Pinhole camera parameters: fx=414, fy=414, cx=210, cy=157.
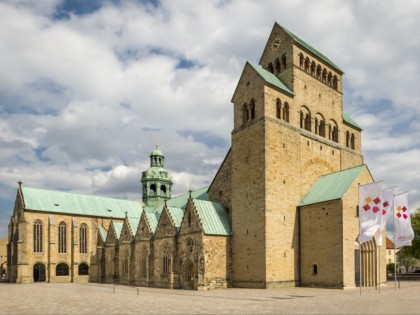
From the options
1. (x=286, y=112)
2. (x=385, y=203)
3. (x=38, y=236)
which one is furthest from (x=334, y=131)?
(x=38, y=236)

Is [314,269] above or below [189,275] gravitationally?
above

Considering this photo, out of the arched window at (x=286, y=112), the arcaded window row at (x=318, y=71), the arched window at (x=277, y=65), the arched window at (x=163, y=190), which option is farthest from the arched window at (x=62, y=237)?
the arcaded window row at (x=318, y=71)

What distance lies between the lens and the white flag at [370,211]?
1293 inches

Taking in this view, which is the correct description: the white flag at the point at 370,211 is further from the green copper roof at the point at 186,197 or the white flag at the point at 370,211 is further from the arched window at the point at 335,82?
the green copper roof at the point at 186,197

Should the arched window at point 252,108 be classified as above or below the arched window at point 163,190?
above

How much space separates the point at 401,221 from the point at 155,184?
50328 mm

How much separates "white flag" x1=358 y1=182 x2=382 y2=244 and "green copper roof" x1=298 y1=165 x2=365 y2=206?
19.5 ft

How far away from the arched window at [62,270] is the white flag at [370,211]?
49.9 m

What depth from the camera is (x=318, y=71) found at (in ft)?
167

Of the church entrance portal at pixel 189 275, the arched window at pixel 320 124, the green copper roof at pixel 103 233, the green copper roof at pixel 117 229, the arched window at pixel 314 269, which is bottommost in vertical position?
the church entrance portal at pixel 189 275

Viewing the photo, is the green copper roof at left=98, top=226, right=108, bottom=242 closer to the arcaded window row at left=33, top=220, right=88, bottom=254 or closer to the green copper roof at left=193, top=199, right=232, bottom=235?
the arcaded window row at left=33, top=220, right=88, bottom=254

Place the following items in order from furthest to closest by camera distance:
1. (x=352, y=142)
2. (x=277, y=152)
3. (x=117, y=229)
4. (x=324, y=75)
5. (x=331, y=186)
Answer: (x=117, y=229) < (x=352, y=142) < (x=324, y=75) < (x=277, y=152) < (x=331, y=186)

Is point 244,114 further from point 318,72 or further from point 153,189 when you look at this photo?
point 153,189

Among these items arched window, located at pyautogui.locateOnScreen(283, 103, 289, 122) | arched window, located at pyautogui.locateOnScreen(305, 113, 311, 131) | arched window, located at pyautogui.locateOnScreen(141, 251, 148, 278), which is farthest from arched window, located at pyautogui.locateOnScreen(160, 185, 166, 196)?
arched window, located at pyautogui.locateOnScreen(283, 103, 289, 122)
